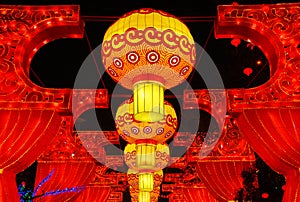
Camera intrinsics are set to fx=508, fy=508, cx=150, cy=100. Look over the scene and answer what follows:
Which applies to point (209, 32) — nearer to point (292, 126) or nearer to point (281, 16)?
point (281, 16)

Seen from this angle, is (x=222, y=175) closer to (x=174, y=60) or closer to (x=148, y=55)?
(x=174, y=60)

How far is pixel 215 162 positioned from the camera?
713 cm

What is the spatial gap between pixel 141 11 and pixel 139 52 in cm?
38

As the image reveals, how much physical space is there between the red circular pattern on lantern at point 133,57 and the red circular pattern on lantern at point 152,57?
8 cm

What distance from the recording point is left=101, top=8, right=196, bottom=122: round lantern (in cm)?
Answer: 389

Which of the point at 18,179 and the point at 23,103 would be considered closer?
the point at 23,103

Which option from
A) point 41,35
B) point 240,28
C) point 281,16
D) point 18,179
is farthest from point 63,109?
point 18,179

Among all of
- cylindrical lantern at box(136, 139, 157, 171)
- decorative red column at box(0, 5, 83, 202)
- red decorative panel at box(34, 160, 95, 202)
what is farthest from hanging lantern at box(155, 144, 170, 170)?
decorative red column at box(0, 5, 83, 202)

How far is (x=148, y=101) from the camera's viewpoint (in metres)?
4.11

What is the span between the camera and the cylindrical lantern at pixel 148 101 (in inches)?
160

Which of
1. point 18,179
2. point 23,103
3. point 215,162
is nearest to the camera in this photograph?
point 23,103

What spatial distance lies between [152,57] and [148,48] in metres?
0.08

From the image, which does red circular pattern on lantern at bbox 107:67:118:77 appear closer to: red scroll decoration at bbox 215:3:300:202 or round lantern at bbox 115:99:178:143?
red scroll decoration at bbox 215:3:300:202

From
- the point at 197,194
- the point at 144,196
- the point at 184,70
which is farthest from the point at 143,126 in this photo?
the point at 197,194
